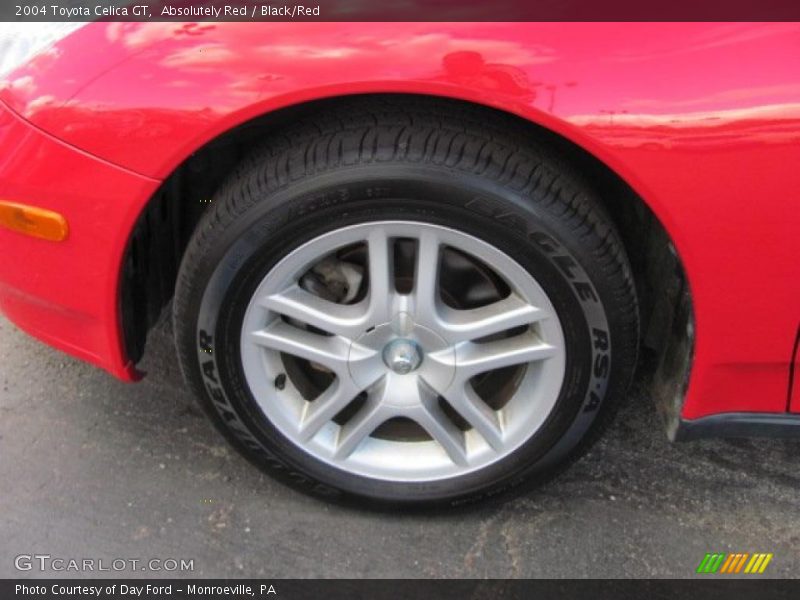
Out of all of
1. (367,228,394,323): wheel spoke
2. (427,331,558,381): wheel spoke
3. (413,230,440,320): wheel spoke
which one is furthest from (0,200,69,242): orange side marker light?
(427,331,558,381): wheel spoke

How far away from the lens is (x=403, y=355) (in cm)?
195

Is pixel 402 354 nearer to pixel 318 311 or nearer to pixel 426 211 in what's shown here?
pixel 318 311

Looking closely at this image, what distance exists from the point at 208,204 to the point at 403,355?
1.90 feet

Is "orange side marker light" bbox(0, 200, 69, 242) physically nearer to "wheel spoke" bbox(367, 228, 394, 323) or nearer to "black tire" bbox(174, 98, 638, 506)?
"black tire" bbox(174, 98, 638, 506)

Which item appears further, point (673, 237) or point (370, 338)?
point (370, 338)

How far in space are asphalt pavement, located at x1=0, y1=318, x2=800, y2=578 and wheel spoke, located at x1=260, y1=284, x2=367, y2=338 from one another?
0.53 meters

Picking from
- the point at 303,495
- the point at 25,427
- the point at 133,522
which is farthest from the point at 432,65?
the point at 25,427

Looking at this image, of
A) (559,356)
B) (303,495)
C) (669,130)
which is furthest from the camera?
(303,495)

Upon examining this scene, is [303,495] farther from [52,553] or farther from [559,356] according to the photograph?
[559,356]

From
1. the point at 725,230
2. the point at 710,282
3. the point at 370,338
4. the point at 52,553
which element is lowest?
the point at 52,553

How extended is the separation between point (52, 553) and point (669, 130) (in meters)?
1.72

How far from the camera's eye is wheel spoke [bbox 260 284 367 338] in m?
1.87

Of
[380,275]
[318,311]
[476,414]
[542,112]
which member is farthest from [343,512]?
[542,112]

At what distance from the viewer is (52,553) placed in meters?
2.04
